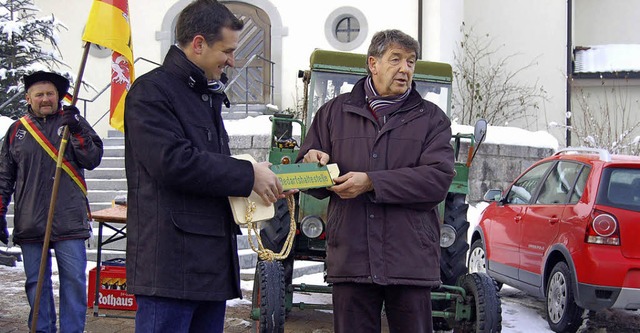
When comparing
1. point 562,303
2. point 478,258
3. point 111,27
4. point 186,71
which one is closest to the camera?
point 186,71

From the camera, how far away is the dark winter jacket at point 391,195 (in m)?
3.64

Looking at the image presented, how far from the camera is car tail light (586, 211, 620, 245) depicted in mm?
6535

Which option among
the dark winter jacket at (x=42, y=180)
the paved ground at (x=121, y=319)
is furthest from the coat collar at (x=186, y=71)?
the paved ground at (x=121, y=319)

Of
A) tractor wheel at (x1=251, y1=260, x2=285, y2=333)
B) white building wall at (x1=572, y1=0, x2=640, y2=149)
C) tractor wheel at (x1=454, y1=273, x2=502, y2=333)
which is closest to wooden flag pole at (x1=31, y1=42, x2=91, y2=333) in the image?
tractor wheel at (x1=251, y1=260, x2=285, y2=333)

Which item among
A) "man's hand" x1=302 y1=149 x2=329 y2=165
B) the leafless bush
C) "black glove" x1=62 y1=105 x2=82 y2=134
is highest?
the leafless bush

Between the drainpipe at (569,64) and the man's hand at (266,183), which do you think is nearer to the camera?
the man's hand at (266,183)

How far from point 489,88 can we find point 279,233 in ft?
41.7

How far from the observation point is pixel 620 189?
6.79m

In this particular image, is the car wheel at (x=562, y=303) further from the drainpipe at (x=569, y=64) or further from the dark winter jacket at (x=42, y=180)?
the drainpipe at (x=569, y=64)

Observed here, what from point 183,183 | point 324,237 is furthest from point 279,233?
point 183,183

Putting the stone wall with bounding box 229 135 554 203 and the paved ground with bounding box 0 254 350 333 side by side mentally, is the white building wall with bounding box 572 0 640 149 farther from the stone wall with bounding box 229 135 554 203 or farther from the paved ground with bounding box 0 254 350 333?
the paved ground with bounding box 0 254 350 333

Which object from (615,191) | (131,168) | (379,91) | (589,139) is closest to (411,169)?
(379,91)

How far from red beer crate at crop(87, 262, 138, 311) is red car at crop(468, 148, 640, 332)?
3.63m

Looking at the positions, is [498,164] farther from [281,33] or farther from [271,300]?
[271,300]
